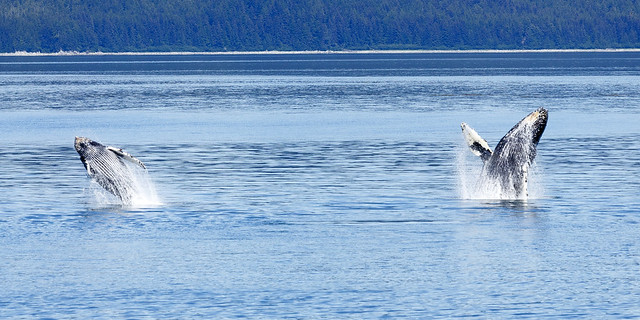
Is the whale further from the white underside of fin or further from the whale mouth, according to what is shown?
the whale mouth

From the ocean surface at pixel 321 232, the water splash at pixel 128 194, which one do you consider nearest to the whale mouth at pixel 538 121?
the ocean surface at pixel 321 232

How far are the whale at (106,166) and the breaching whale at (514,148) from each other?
7470mm

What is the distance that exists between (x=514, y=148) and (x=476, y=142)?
854 millimetres

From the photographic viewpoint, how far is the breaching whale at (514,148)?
28172 millimetres

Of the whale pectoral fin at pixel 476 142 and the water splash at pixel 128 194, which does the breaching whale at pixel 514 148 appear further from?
the water splash at pixel 128 194

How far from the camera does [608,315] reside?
59.1ft

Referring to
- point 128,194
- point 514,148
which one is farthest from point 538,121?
point 128,194

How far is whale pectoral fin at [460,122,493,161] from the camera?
28266 millimetres

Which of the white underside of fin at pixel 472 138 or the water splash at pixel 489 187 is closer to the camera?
the white underside of fin at pixel 472 138

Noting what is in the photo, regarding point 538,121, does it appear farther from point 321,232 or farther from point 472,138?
point 321,232

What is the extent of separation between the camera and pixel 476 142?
93.5ft

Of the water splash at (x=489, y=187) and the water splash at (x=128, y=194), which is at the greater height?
the water splash at (x=128, y=194)

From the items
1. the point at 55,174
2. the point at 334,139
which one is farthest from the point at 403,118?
the point at 55,174

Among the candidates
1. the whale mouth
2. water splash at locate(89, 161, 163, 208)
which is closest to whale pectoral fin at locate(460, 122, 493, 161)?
the whale mouth
